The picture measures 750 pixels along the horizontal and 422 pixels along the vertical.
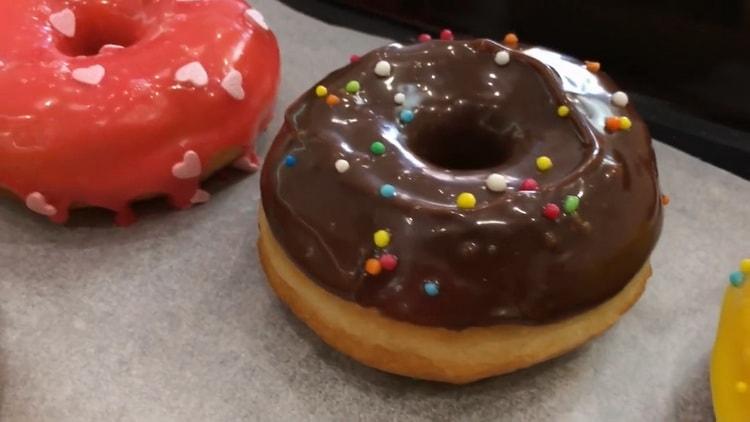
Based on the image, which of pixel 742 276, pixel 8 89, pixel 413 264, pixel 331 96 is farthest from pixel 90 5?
pixel 742 276

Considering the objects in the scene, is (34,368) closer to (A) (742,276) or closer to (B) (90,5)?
(B) (90,5)

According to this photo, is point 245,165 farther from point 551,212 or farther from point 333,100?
point 551,212

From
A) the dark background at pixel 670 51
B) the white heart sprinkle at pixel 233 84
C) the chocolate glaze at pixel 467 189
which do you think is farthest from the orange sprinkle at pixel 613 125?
the white heart sprinkle at pixel 233 84

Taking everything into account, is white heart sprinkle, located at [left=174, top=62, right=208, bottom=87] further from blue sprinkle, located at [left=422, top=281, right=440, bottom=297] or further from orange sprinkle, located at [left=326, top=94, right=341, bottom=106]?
blue sprinkle, located at [left=422, top=281, right=440, bottom=297]

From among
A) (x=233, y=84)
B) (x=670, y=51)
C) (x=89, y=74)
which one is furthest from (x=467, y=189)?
(x=670, y=51)

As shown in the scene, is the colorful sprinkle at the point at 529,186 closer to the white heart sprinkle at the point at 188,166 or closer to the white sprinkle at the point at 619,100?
the white sprinkle at the point at 619,100
